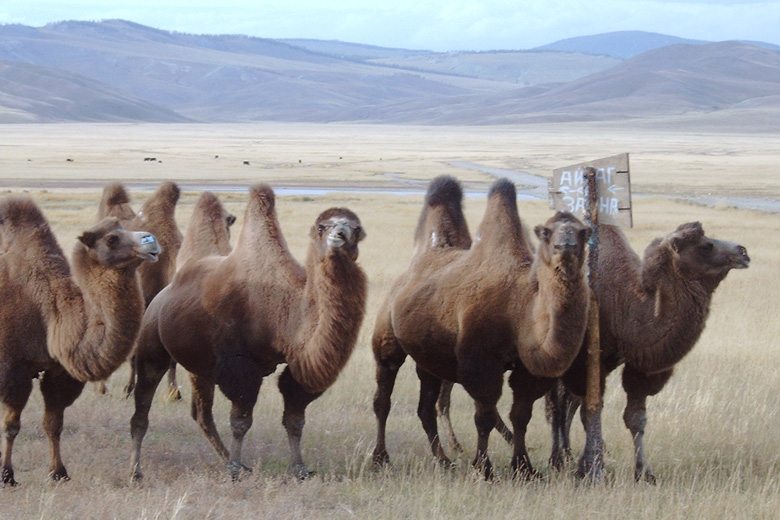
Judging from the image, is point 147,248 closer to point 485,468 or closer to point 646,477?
point 485,468

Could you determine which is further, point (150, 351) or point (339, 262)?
point (150, 351)

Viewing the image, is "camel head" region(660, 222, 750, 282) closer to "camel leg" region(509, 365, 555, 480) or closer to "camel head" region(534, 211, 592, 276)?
"camel head" region(534, 211, 592, 276)

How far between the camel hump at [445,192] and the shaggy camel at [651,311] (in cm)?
158

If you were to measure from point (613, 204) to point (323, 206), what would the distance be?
25.2 m

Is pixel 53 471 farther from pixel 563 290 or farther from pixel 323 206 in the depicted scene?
pixel 323 206

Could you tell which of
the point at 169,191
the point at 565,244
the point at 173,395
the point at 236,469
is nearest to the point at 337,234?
the point at 565,244

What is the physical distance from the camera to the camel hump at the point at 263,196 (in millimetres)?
7930

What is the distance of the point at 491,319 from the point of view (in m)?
7.36

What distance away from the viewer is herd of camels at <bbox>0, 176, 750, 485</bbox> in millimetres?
6766

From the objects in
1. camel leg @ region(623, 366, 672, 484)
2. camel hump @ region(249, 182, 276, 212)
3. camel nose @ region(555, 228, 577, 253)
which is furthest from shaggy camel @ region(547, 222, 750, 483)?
camel hump @ region(249, 182, 276, 212)

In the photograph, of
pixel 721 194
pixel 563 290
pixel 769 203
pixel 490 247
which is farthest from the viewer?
pixel 721 194

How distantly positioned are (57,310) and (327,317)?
74.4 inches

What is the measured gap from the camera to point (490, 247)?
784cm

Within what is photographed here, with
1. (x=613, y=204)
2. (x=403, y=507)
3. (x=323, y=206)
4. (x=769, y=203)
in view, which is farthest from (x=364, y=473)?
(x=769, y=203)
